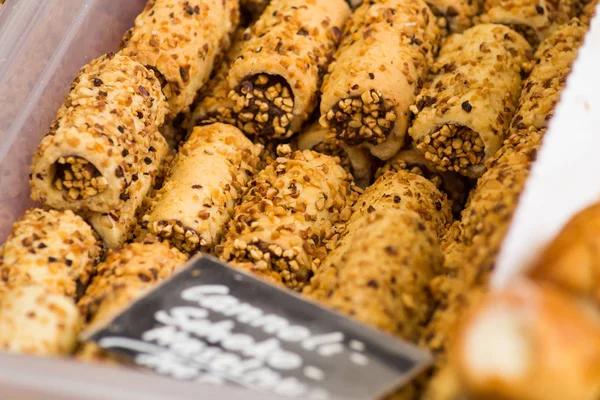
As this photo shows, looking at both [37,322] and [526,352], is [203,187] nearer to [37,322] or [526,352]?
[37,322]

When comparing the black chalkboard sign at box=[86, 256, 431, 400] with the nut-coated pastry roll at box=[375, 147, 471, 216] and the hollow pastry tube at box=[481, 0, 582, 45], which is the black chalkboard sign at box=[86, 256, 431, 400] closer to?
the nut-coated pastry roll at box=[375, 147, 471, 216]

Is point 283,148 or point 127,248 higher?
point 283,148

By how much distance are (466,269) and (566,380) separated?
21.6 inches

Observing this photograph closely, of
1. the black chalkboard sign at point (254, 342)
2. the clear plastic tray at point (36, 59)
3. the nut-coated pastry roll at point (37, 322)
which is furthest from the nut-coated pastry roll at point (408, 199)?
the clear plastic tray at point (36, 59)

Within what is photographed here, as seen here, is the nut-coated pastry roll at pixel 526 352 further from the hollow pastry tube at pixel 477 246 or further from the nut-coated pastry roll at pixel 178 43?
the nut-coated pastry roll at pixel 178 43

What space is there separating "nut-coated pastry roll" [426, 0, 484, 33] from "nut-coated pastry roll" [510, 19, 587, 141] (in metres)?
0.37

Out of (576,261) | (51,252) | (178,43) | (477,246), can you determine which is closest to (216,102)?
(178,43)

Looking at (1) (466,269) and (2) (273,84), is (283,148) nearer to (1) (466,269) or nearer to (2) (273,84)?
(2) (273,84)

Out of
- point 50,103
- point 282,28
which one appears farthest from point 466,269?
point 50,103

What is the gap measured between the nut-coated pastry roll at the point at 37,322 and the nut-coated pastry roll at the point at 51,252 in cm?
14

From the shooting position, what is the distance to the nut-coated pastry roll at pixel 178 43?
267 centimetres

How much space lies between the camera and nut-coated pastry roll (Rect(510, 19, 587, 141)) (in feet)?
7.89

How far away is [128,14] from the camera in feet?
10.0

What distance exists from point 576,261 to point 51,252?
1.41 meters
